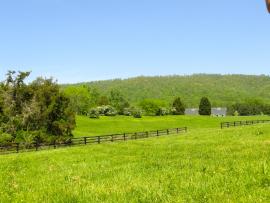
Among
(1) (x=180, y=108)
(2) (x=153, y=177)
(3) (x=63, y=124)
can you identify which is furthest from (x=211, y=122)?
(2) (x=153, y=177)

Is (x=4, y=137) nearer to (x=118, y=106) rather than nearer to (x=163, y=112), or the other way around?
(x=163, y=112)

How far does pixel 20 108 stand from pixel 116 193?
202 ft

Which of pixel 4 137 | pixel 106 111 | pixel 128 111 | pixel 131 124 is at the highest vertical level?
pixel 106 111

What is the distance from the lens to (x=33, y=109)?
67.9 metres

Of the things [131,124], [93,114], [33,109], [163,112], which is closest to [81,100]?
[163,112]

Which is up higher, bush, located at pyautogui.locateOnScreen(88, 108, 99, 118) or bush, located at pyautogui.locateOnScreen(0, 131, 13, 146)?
bush, located at pyautogui.locateOnScreen(88, 108, 99, 118)

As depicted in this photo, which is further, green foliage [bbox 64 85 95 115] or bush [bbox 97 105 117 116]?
green foliage [bbox 64 85 95 115]

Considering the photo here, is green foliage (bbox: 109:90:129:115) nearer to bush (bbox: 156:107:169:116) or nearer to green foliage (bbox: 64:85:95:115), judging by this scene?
green foliage (bbox: 64:85:95:115)

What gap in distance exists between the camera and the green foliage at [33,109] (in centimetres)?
6688

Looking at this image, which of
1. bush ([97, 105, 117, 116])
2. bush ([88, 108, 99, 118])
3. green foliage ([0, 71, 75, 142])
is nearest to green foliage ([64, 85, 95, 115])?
bush ([97, 105, 117, 116])

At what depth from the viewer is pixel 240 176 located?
9.94 meters

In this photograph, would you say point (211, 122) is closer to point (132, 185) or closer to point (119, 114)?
point (119, 114)

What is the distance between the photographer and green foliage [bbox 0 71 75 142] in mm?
66875

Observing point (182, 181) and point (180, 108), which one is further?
point (180, 108)
